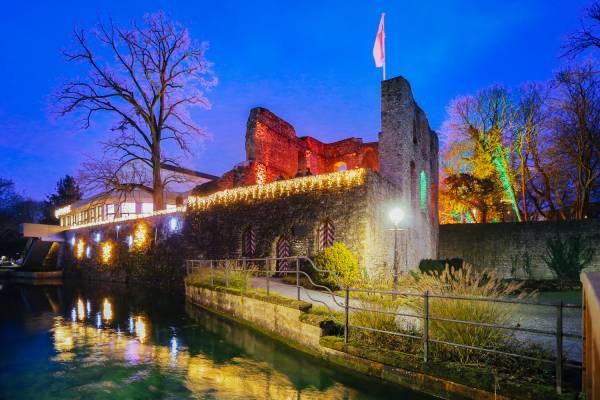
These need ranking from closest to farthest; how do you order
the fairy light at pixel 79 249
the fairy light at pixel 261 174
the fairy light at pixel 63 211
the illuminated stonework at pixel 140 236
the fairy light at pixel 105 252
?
1. the fairy light at pixel 261 174
2. the illuminated stonework at pixel 140 236
3. the fairy light at pixel 105 252
4. the fairy light at pixel 79 249
5. the fairy light at pixel 63 211

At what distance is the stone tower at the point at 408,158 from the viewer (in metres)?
18.0

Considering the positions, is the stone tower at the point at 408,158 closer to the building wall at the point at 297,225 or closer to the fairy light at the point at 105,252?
the building wall at the point at 297,225

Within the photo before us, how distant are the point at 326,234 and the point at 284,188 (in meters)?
3.25

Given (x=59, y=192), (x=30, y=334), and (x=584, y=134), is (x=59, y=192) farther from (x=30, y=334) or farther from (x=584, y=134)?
(x=584, y=134)

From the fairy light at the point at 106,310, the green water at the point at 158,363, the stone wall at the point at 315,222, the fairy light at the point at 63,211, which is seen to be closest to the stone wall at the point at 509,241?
the stone wall at the point at 315,222

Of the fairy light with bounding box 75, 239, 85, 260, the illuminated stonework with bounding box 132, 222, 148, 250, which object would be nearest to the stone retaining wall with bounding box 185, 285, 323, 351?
the illuminated stonework with bounding box 132, 222, 148, 250

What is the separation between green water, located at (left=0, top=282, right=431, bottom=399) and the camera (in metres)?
6.23

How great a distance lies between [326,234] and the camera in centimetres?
1664

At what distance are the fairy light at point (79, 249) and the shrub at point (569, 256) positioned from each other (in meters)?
33.7

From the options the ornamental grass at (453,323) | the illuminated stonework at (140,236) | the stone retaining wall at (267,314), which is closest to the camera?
the ornamental grass at (453,323)

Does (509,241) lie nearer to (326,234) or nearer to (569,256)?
(569,256)

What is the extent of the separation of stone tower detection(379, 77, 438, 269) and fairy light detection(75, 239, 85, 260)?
87.2 ft

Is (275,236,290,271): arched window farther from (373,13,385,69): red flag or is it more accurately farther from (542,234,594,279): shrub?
(542,234,594,279): shrub

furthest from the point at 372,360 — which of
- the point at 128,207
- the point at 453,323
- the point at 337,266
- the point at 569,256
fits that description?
the point at 128,207
